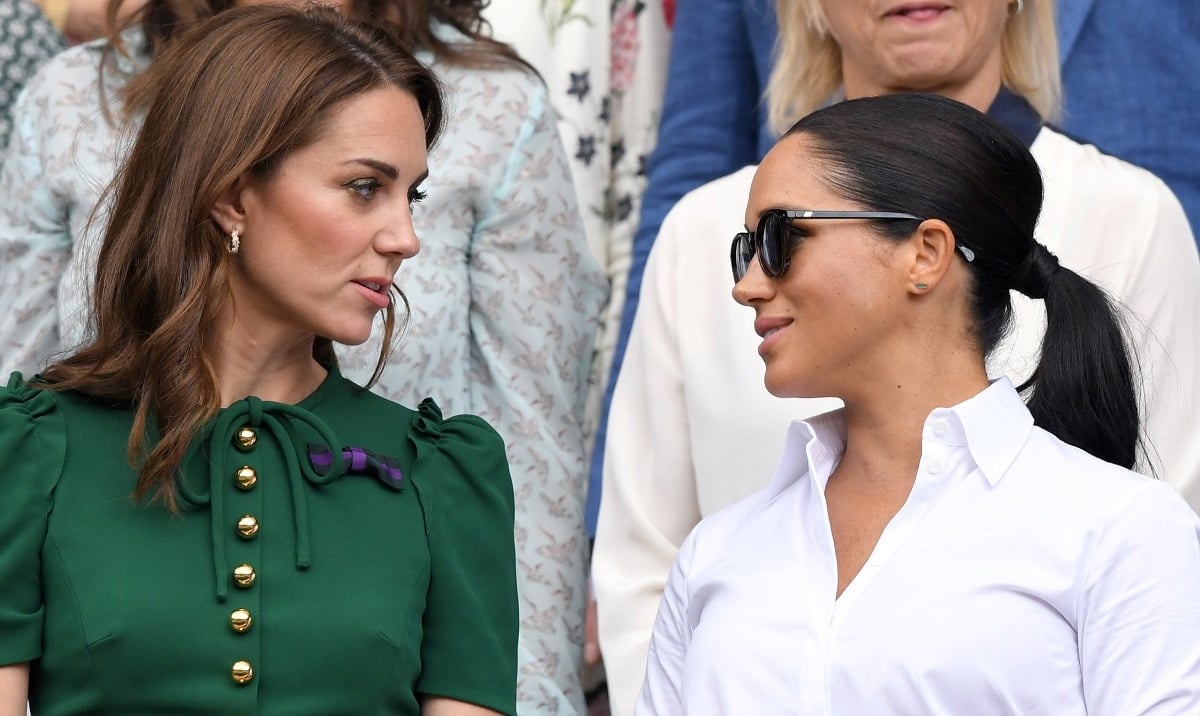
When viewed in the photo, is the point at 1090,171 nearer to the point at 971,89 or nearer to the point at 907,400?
the point at 971,89

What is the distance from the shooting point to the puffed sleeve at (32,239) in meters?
3.54

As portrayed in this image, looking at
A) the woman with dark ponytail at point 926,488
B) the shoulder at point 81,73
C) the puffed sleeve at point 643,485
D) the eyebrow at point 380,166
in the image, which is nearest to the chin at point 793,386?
the woman with dark ponytail at point 926,488

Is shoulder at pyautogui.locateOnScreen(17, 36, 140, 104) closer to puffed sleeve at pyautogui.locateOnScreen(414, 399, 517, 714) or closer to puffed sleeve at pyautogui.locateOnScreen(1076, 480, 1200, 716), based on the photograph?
puffed sleeve at pyautogui.locateOnScreen(414, 399, 517, 714)

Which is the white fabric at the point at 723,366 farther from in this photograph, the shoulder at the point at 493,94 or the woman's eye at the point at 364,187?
the woman's eye at the point at 364,187

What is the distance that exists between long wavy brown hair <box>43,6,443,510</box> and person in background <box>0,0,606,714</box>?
29.1 inches

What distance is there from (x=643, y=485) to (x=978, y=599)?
1234mm

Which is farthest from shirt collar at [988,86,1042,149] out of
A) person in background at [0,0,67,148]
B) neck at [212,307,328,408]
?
person in background at [0,0,67,148]

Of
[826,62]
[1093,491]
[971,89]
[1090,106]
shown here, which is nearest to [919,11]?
[971,89]

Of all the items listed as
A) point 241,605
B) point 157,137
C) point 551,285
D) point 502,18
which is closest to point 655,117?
point 502,18

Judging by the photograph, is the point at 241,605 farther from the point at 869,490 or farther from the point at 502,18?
the point at 502,18

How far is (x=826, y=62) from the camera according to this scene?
147 inches

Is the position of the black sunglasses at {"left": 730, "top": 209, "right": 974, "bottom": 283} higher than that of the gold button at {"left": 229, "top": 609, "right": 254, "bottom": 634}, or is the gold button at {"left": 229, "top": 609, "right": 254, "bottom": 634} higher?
the black sunglasses at {"left": 730, "top": 209, "right": 974, "bottom": 283}

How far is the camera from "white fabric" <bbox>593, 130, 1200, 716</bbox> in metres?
3.21

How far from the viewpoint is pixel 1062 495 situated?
7.70 ft
